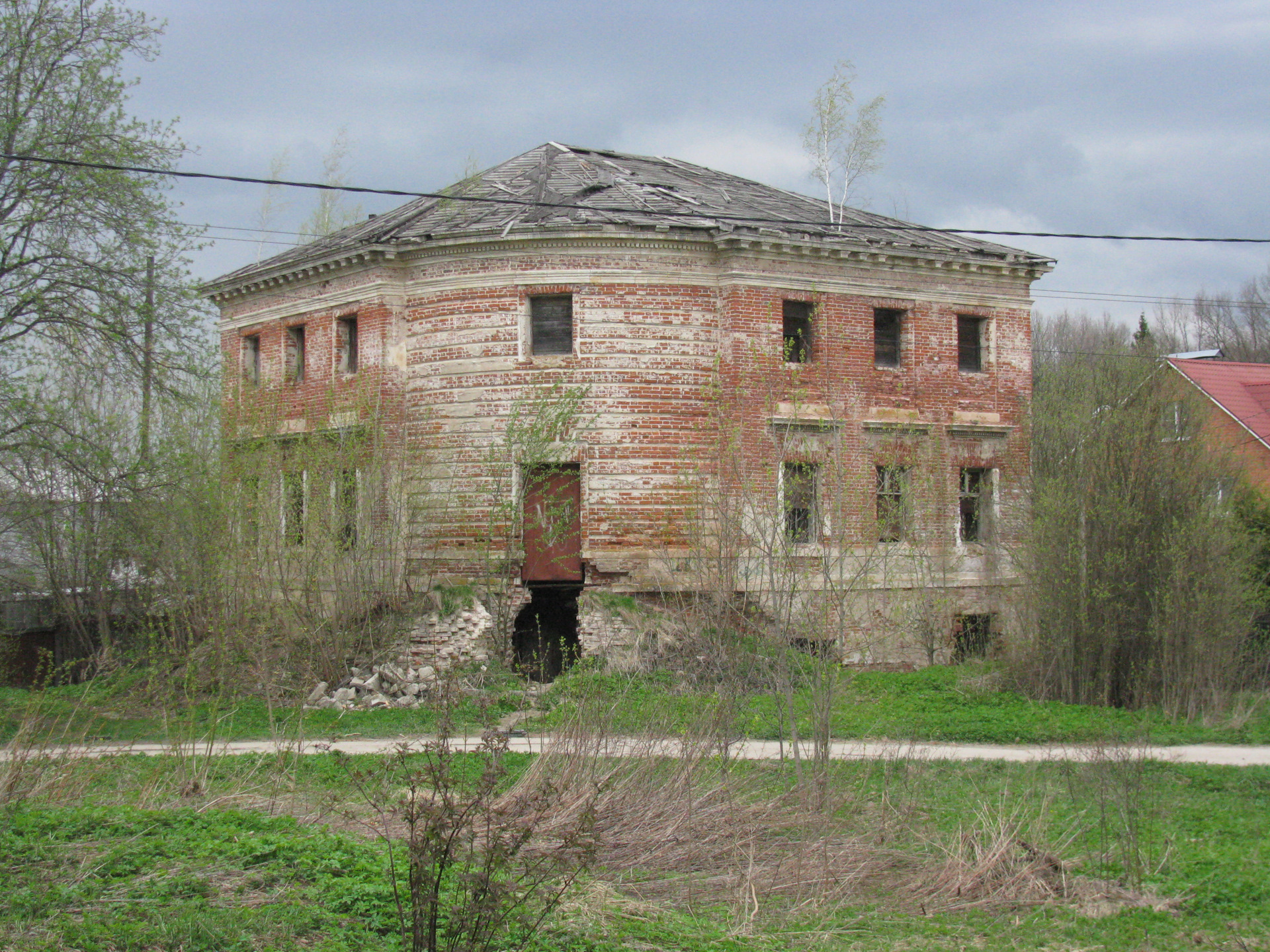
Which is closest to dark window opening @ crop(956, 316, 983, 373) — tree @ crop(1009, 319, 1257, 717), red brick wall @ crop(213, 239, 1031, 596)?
red brick wall @ crop(213, 239, 1031, 596)

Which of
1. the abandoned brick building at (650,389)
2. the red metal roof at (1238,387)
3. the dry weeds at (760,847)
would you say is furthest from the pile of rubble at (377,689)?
the red metal roof at (1238,387)

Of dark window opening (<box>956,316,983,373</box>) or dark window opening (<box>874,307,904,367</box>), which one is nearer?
dark window opening (<box>874,307,904,367</box>)

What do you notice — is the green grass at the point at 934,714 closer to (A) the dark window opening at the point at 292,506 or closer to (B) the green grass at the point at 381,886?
(B) the green grass at the point at 381,886

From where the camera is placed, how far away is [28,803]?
823cm

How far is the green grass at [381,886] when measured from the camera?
5.90 m

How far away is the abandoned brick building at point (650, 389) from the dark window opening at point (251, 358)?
157cm

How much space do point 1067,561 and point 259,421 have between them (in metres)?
14.0

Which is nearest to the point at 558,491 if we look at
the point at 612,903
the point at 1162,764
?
the point at 1162,764

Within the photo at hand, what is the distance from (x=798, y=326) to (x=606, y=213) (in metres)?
4.26

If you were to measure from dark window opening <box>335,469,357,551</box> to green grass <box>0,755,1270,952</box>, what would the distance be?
8.54 metres

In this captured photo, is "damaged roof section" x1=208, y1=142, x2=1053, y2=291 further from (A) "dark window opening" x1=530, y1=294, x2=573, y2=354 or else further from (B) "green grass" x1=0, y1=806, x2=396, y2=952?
(B) "green grass" x1=0, y1=806, x2=396, y2=952

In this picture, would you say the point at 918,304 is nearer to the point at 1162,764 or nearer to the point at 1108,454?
the point at 1108,454

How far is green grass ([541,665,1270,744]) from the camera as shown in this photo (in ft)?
38.2

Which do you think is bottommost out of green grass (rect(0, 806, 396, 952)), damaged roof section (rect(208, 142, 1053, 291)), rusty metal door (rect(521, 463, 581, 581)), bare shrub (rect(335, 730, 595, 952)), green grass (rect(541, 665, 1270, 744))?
green grass (rect(541, 665, 1270, 744))
